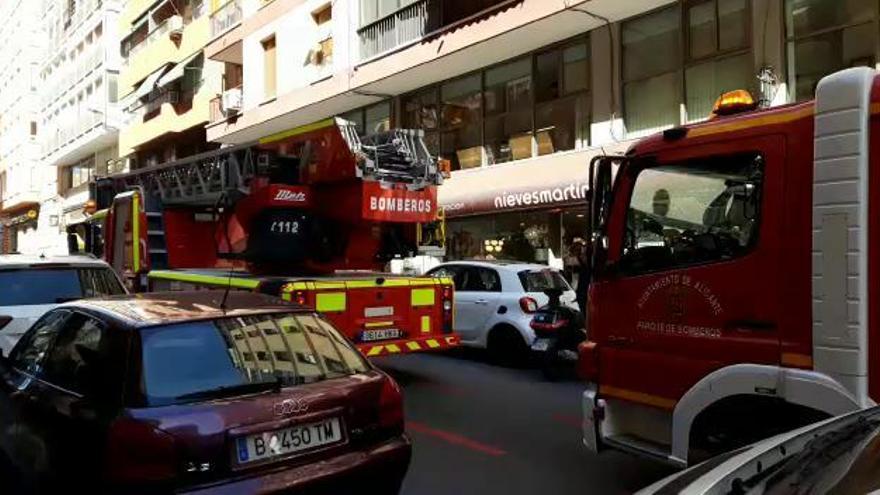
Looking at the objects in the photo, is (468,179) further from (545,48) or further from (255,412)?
(255,412)

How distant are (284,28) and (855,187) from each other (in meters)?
21.4

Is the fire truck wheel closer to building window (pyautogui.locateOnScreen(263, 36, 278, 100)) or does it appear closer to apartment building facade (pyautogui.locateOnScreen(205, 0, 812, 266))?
apartment building facade (pyautogui.locateOnScreen(205, 0, 812, 266))

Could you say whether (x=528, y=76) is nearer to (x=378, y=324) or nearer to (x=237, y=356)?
(x=378, y=324)

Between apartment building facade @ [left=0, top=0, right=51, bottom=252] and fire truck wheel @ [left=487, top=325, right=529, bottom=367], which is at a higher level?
apartment building facade @ [left=0, top=0, right=51, bottom=252]

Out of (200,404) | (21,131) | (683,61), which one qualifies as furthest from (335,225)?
(21,131)

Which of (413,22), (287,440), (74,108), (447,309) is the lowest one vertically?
(287,440)

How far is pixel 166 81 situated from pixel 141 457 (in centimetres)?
2907

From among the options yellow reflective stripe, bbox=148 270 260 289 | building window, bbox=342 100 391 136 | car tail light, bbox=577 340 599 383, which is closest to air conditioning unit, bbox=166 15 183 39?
building window, bbox=342 100 391 136

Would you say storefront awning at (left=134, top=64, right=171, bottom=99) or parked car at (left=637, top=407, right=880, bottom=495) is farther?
storefront awning at (left=134, top=64, right=171, bottom=99)

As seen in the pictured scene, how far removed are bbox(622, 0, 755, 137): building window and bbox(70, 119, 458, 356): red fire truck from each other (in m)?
6.28

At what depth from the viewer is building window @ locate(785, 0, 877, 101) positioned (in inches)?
455

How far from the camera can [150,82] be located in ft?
103

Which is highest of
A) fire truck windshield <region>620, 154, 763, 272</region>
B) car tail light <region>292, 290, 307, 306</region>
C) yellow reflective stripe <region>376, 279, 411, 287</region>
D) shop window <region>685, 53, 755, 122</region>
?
shop window <region>685, 53, 755, 122</region>

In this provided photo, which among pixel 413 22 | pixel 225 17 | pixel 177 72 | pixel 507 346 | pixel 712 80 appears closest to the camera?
pixel 507 346
